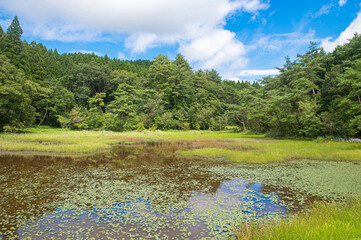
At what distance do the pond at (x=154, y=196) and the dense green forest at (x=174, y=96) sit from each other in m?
12.3

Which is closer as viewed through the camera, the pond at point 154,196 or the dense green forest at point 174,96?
the pond at point 154,196

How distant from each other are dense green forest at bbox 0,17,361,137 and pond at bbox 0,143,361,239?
1228 centimetres

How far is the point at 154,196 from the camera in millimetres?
8312

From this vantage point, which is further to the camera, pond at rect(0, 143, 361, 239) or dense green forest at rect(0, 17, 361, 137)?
dense green forest at rect(0, 17, 361, 137)

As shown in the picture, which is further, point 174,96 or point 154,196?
point 174,96

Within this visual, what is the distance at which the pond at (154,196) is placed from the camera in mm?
5801

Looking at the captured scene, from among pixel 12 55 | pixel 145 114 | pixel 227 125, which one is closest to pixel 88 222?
pixel 145 114

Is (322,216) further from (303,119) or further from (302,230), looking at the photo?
(303,119)

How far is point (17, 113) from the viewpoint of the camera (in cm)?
3241

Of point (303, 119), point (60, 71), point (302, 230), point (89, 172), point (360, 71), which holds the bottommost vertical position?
point (89, 172)

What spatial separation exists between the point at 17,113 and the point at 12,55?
19.1 meters

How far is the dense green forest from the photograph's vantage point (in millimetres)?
26188

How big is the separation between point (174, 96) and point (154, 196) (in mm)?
49937

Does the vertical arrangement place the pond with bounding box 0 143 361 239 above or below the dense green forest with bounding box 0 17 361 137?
below
